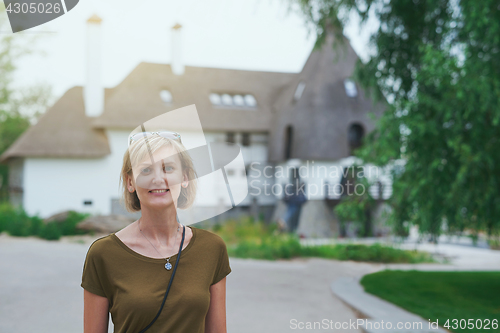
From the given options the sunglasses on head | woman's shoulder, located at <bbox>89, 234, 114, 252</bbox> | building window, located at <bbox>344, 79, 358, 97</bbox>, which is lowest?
woman's shoulder, located at <bbox>89, 234, 114, 252</bbox>

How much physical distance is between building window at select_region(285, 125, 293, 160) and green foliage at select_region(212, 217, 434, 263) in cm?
647

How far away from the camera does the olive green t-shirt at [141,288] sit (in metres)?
1.45

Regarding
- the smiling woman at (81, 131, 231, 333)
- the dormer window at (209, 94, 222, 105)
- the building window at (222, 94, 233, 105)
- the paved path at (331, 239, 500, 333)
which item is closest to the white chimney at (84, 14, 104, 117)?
the dormer window at (209, 94, 222, 105)

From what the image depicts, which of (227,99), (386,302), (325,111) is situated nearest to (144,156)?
(386,302)

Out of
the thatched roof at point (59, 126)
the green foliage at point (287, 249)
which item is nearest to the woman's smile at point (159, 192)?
the green foliage at point (287, 249)

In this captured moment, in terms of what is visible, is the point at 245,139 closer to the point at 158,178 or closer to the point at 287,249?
the point at 287,249

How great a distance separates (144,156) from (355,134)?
63.3ft

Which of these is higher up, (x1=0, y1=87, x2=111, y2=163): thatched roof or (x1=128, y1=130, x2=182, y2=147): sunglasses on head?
(x1=0, y1=87, x2=111, y2=163): thatched roof

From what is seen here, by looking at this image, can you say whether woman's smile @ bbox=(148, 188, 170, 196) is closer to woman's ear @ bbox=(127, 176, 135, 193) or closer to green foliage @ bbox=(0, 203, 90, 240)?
woman's ear @ bbox=(127, 176, 135, 193)

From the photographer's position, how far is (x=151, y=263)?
150cm

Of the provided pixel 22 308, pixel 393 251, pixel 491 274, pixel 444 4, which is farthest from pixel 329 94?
pixel 22 308

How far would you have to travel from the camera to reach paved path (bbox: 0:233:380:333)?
5715 millimetres

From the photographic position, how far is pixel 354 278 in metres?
9.13

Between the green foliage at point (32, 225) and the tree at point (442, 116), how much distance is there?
675cm
